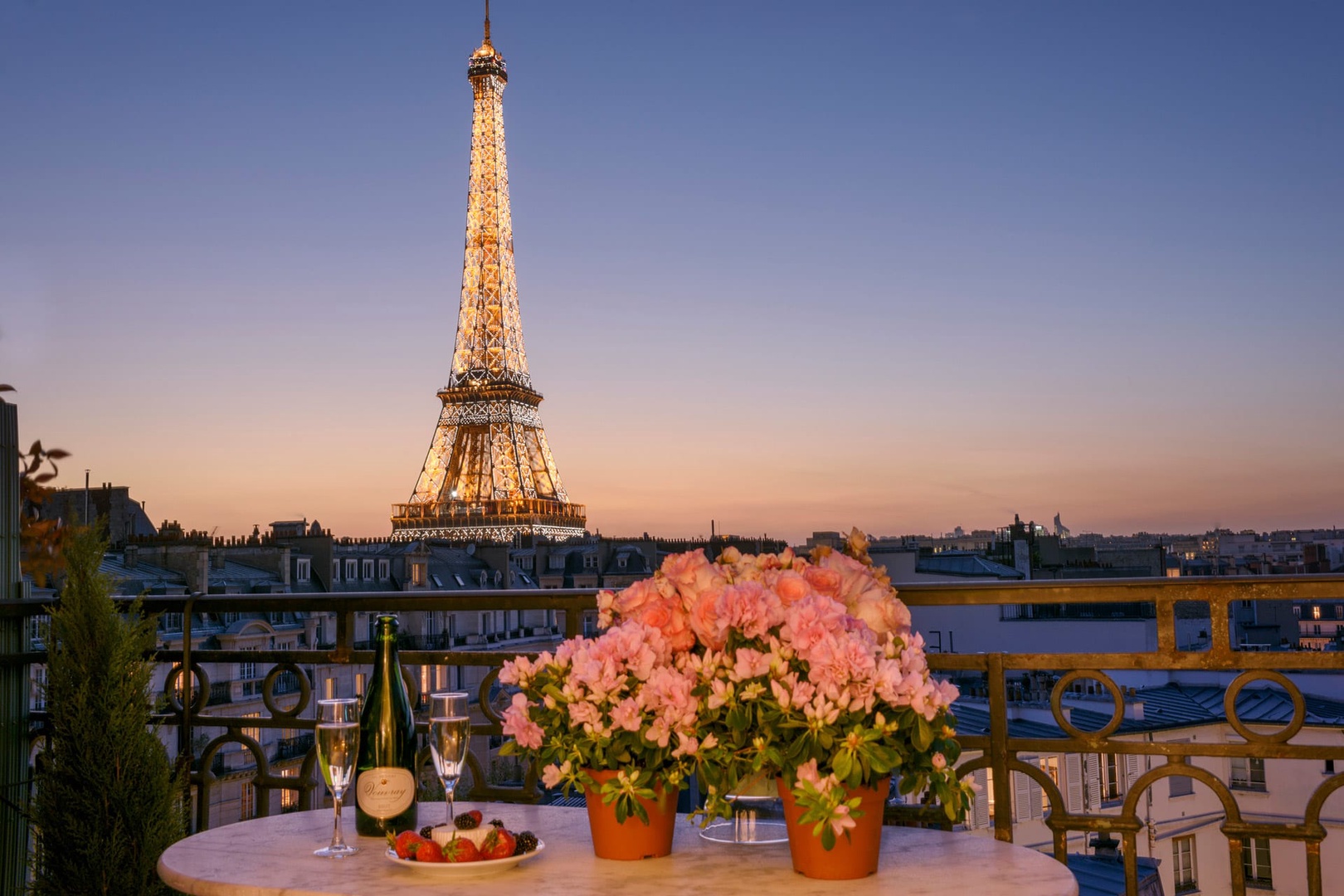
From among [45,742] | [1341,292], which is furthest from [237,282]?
[45,742]

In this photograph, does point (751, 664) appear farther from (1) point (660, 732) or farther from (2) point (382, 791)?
(2) point (382, 791)

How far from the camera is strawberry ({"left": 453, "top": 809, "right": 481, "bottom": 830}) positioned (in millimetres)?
2366

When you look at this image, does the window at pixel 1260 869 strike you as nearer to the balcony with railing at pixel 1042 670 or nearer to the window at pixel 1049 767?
the window at pixel 1049 767

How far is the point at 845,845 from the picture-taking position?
213 centimetres

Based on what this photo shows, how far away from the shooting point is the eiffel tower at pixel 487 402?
52469mm

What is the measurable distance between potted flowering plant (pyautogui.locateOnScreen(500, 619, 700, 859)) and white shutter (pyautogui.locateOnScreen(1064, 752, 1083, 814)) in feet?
89.1

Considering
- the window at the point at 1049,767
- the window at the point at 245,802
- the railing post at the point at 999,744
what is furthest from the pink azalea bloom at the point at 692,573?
the window at the point at 245,802

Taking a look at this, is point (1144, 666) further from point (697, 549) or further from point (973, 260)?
point (973, 260)

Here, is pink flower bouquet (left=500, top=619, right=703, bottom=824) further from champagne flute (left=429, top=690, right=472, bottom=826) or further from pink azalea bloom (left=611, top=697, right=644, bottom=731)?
champagne flute (left=429, top=690, right=472, bottom=826)

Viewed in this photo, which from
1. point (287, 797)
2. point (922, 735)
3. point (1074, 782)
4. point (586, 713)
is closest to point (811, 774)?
point (922, 735)

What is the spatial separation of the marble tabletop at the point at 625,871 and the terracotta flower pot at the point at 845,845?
22mm

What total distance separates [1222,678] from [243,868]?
34.6 m

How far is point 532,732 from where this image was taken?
2244 millimetres

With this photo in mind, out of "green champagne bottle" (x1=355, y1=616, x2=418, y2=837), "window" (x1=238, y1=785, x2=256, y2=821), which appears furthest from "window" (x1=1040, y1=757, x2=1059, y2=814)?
"green champagne bottle" (x1=355, y1=616, x2=418, y2=837)
